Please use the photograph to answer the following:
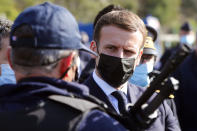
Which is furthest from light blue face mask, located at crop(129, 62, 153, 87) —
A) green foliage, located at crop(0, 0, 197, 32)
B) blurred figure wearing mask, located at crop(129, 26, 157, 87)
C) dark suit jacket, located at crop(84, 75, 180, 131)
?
green foliage, located at crop(0, 0, 197, 32)

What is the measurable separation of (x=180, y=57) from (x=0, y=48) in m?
1.94

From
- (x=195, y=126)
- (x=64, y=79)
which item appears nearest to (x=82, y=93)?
(x=64, y=79)

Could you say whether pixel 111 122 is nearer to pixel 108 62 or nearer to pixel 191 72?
pixel 108 62

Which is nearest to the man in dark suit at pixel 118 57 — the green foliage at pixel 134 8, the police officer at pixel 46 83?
the police officer at pixel 46 83

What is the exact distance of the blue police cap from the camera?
1.96 m

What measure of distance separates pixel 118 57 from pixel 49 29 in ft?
3.27

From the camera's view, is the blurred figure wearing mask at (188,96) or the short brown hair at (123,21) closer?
the short brown hair at (123,21)

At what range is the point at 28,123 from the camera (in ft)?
6.12

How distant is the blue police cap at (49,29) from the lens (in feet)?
6.42

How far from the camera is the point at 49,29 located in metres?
1.96

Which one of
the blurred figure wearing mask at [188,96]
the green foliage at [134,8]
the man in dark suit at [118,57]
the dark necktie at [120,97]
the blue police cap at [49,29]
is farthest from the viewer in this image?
the green foliage at [134,8]

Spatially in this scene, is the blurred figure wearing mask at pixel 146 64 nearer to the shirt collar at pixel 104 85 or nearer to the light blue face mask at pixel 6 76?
the shirt collar at pixel 104 85

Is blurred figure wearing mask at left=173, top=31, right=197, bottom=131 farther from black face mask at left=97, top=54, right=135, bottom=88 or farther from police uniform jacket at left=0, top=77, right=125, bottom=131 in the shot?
police uniform jacket at left=0, top=77, right=125, bottom=131

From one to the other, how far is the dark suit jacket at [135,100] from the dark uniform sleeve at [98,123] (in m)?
0.81
